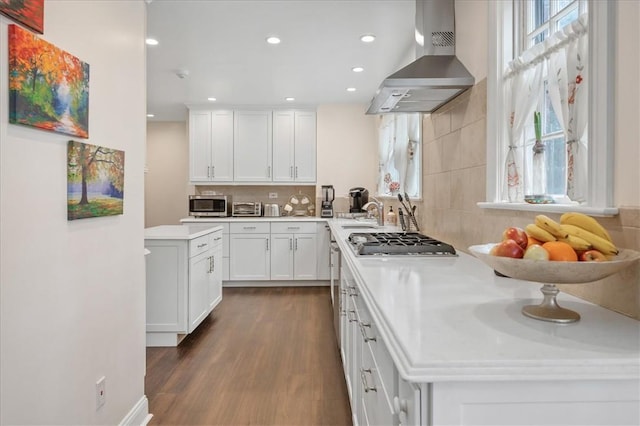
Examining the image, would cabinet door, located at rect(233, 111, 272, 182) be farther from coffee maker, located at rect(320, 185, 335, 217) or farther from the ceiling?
coffee maker, located at rect(320, 185, 335, 217)

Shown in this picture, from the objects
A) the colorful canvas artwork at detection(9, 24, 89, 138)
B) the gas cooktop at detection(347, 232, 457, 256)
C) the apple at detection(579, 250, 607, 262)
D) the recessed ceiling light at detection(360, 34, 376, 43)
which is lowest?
the gas cooktop at detection(347, 232, 457, 256)

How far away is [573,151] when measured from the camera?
1.27m

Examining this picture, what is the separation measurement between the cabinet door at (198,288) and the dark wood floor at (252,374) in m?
0.18

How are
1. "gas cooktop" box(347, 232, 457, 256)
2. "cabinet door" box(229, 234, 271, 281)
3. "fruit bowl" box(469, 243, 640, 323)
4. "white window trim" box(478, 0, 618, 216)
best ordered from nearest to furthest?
"fruit bowl" box(469, 243, 640, 323), "white window trim" box(478, 0, 618, 216), "gas cooktop" box(347, 232, 457, 256), "cabinet door" box(229, 234, 271, 281)

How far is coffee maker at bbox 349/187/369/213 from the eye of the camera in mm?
5328

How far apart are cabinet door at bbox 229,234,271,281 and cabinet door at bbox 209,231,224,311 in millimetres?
1108

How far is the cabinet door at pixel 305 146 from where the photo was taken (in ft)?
18.4

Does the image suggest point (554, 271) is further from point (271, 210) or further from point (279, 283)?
point (271, 210)

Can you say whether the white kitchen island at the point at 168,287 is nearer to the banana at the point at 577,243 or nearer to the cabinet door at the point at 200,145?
the cabinet door at the point at 200,145

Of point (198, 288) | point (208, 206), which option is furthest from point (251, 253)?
point (198, 288)

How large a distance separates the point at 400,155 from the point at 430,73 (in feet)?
6.84

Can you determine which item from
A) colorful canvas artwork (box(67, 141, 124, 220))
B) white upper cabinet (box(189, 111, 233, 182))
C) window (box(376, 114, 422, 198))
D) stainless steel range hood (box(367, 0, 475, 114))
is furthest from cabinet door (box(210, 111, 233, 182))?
colorful canvas artwork (box(67, 141, 124, 220))

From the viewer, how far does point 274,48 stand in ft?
11.3

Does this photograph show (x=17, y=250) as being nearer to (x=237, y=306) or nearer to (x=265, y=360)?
(x=265, y=360)
